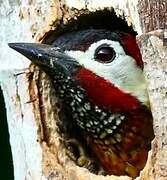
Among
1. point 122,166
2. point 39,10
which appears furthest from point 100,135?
point 39,10

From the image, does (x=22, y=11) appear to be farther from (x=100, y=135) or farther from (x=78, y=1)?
(x=100, y=135)

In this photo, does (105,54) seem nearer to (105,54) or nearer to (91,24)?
(105,54)

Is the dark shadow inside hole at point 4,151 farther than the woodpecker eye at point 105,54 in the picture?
Yes

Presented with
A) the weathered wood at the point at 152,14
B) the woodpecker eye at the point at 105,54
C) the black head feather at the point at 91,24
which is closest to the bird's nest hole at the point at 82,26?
the black head feather at the point at 91,24

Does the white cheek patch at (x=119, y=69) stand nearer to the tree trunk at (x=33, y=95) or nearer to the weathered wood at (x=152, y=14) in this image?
the tree trunk at (x=33, y=95)

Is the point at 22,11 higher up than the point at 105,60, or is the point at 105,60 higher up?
the point at 22,11

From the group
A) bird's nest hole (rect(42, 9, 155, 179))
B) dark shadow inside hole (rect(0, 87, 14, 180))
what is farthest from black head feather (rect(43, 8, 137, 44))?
dark shadow inside hole (rect(0, 87, 14, 180))
